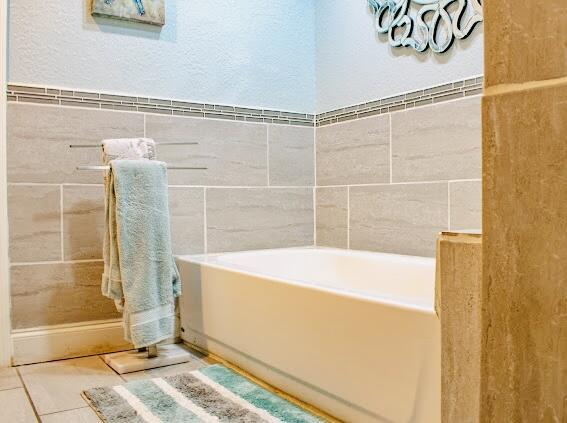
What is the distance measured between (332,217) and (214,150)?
0.67 meters

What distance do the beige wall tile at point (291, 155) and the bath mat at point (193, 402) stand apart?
1117 mm

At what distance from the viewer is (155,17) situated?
2275mm

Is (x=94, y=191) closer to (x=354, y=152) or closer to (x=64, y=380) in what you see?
(x=64, y=380)

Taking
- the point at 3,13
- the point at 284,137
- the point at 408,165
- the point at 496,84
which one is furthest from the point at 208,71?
the point at 496,84

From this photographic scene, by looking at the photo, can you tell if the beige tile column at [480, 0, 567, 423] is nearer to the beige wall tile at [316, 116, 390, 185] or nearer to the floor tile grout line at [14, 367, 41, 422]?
the floor tile grout line at [14, 367, 41, 422]

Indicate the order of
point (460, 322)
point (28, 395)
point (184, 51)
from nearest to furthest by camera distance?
point (460, 322)
point (28, 395)
point (184, 51)

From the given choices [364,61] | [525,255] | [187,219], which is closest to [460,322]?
[525,255]

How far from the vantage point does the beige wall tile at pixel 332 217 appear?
2.55m

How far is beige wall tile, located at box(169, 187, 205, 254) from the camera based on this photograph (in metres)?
2.34

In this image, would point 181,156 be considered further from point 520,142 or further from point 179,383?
point 520,142

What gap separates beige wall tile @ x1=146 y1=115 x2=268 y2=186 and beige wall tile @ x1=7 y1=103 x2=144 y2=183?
0.19m

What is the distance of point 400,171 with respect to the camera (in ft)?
7.34

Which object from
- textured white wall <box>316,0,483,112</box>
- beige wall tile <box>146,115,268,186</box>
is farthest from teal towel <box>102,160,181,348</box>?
textured white wall <box>316,0,483,112</box>

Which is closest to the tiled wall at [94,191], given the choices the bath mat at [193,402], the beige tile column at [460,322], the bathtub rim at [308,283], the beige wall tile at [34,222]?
the beige wall tile at [34,222]
